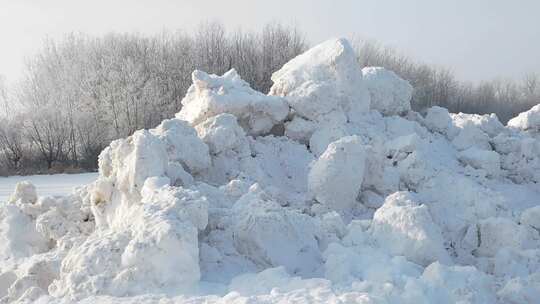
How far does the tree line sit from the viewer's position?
63.5ft

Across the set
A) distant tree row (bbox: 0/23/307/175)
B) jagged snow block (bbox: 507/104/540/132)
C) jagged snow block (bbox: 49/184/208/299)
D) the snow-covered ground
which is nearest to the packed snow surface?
jagged snow block (bbox: 49/184/208/299)

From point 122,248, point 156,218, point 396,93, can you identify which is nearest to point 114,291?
point 122,248

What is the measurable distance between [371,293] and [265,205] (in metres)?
1.42

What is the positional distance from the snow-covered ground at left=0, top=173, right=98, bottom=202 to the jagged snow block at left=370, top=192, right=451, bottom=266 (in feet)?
26.5

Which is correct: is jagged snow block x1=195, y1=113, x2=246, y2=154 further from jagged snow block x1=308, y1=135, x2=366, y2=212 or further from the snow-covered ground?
the snow-covered ground

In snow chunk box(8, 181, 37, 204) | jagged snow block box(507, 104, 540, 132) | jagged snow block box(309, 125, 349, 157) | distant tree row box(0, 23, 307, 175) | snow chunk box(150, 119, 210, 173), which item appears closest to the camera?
snow chunk box(150, 119, 210, 173)

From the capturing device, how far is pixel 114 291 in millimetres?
3688

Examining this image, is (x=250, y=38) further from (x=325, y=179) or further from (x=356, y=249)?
(x=356, y=249)

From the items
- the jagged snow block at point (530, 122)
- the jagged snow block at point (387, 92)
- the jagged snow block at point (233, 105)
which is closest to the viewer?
the jagged snow block at point (233, 105)

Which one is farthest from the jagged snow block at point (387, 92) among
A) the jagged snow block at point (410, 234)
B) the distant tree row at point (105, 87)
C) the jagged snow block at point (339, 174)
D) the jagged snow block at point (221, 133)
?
the distant tree row at point (105, 87)

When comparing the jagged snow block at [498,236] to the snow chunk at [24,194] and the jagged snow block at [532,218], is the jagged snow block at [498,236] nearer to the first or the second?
the jagged snow block at [532,218]

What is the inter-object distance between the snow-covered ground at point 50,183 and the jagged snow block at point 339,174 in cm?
680

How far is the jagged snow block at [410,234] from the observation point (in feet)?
15.2

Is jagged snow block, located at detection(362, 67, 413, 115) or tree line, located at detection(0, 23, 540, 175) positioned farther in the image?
tree line, located at detection(0, 23, 540, 175)
